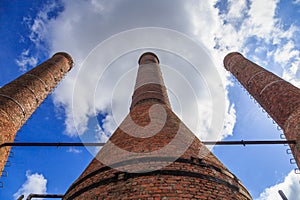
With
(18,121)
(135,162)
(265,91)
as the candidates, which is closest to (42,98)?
(18,121)

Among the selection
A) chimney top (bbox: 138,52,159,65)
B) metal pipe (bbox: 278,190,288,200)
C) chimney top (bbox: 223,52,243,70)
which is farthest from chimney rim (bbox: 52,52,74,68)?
metal pipe (bbox: 278,190,288,200)

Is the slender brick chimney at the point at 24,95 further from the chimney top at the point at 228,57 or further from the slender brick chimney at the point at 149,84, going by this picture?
the chimney top at the point at 228,57

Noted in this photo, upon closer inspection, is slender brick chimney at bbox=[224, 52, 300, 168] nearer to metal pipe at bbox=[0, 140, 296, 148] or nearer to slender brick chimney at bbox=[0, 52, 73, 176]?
metal pipe at bbox=[0, 140, 296, 148]

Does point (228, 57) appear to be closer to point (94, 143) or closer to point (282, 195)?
point (282, 195)

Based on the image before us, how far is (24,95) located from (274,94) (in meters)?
8.51

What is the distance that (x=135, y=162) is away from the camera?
4273 millimetres

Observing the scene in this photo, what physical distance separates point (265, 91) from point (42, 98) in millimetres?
8439

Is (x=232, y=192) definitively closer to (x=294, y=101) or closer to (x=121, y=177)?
(x=121, y=177)

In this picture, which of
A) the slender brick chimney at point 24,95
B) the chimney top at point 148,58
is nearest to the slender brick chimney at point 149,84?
the chimney top at point 148,58

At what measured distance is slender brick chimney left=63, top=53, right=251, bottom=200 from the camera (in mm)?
3785

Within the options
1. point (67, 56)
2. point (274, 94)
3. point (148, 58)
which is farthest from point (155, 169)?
point (67, 56)

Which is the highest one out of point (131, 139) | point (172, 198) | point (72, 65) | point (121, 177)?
point (72, 65)

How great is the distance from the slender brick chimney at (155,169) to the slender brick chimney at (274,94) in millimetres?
3523

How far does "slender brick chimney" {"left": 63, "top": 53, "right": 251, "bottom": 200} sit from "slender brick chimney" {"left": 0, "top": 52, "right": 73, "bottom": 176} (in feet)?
11.4
